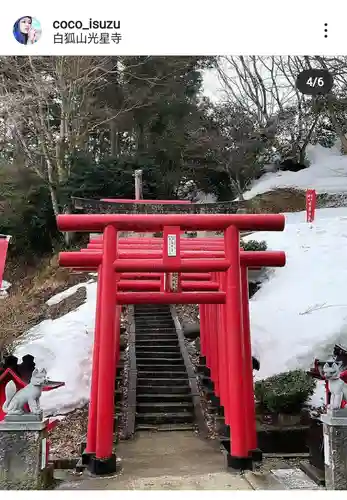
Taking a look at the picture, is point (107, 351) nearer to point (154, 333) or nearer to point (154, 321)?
point (154, 333)

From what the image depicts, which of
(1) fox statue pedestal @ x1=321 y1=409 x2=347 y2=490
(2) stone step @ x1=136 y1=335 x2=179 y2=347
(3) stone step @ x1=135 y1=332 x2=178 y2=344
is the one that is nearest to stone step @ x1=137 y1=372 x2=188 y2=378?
(2) stone step @ x1=136 y1=335 x2=179 y2=347

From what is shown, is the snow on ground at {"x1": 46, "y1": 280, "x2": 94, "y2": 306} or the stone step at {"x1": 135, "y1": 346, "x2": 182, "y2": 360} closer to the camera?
the snow on ground at {"x1": 46, "y1": 280, "x2": 94, "y2": 306}

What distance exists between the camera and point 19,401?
2.55 meters

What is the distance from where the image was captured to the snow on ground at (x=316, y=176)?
141 inches

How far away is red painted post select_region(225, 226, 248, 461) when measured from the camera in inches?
115

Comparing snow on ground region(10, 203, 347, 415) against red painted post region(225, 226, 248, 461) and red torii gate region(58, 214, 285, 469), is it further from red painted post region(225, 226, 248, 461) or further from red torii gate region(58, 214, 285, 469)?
red painted post region(225, 226, 248, 461)

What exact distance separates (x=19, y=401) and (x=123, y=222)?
3.89 ft

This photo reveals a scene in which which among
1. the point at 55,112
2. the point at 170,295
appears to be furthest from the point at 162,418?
the point at 55,112

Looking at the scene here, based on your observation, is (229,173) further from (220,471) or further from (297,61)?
(220,471)

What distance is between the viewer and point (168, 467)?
3.20 metres
